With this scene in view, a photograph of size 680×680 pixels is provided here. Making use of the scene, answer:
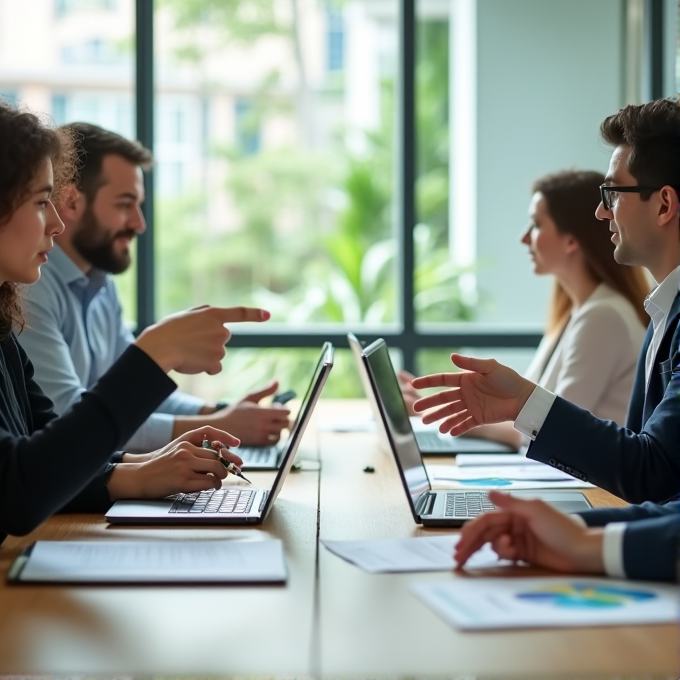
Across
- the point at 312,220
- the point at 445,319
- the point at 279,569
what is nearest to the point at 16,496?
the point at 279,569

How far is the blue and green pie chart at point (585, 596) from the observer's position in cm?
117

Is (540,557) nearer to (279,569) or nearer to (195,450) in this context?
(279,569)

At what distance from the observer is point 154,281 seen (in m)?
4.18

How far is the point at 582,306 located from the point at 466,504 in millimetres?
1084

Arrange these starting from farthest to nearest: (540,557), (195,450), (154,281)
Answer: (154,281), (195,450), (540,557)

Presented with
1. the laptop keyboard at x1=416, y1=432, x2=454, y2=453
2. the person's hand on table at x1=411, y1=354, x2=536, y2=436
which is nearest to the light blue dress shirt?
the laptop keyboard at x1=416, y1=432, x2=454, y2=453

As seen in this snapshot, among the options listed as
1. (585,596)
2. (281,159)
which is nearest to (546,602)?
(585,596)

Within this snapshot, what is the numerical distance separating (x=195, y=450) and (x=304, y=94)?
462 centimetres

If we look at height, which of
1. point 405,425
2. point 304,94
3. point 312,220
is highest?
point 304,94

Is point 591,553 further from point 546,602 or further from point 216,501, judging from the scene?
point 216,501

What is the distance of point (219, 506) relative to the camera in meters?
1.69

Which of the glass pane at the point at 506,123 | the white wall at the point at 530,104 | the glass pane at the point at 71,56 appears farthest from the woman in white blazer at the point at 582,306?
the glass pane at the point at 71,56

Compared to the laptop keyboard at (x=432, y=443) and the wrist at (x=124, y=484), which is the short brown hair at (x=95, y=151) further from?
the wrist at (x=124, y=484)

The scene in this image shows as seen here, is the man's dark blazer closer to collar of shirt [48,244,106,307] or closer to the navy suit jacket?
the navy suit jacket
